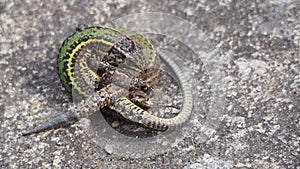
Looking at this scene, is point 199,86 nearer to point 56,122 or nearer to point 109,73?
point 109,73

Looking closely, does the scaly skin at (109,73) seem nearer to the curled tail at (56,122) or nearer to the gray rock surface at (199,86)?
the curled tail at (56,122)

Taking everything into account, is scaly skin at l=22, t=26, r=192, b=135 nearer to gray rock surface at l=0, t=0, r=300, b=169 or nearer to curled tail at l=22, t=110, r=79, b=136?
curled tail at l=22, t=110, r=79, b=136

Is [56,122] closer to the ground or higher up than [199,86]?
closer to the ground

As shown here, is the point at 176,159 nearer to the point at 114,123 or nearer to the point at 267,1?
the point at 114,123

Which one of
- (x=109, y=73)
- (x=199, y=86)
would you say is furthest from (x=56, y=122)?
(x=199, y=86)

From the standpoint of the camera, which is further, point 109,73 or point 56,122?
point 109,73

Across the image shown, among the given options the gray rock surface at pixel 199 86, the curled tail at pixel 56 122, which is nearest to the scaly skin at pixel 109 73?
the curled tail at pixel 56 122
